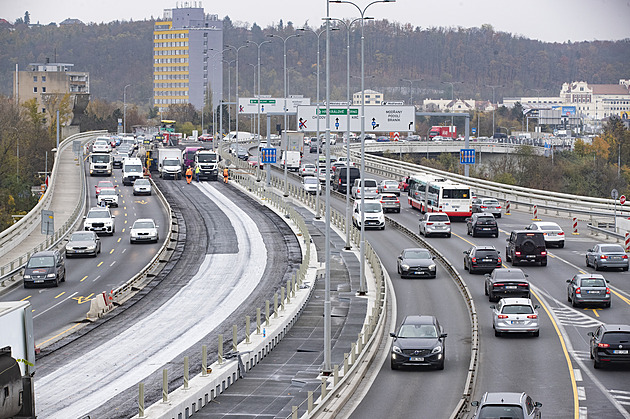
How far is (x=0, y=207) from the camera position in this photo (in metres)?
90.9

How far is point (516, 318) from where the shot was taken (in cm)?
3184

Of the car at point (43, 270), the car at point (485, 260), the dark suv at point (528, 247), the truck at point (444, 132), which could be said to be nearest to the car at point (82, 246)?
the car at point (43, 270)

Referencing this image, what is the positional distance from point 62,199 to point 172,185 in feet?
37.9

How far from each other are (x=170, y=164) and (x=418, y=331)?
207 ft

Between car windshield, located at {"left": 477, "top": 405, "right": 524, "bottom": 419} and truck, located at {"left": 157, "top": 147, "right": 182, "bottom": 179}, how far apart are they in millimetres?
71254

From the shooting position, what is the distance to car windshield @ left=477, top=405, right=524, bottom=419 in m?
19.1

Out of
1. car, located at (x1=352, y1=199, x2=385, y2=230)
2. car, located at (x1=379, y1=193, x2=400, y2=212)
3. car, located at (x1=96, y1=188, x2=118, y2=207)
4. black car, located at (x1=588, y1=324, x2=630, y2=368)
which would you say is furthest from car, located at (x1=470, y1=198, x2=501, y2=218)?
black car, located at (x1=588, y1=324, x2=630, y2=368)

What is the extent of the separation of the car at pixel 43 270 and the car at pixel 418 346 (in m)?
20.5

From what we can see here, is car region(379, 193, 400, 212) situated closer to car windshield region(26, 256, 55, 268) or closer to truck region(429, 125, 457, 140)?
car windshield region(26, 256, 55, 268)

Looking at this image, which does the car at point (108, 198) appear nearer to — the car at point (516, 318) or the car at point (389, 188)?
the car at point (389, 188)

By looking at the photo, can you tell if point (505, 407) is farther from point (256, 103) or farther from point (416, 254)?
point (256, 103)

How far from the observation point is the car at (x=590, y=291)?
36250 mm

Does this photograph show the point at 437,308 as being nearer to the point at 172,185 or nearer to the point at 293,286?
the point at 293,286

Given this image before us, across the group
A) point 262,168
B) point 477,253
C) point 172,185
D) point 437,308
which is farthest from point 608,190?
point 437,308
